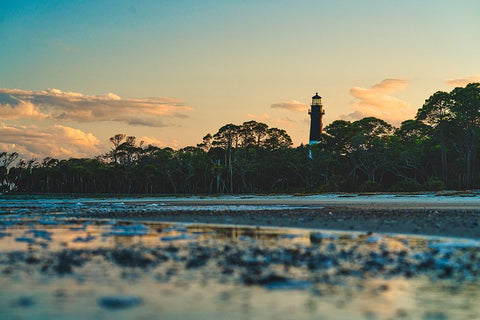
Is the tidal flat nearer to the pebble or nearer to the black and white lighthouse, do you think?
the pebble

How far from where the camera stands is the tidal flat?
7680 millimetres

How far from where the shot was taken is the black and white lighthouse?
13150 cm

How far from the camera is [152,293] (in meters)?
8.67

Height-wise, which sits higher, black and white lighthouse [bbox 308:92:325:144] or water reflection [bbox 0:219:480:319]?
black and white lighthouse [bbox 308:92:325:144]

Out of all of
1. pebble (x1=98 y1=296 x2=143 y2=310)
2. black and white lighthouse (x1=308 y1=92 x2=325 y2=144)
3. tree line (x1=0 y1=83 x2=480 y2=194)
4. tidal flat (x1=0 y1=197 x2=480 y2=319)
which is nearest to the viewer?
tidal flat (x1=0 y1=197 x2=480 y2=319)

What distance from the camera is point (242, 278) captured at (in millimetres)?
9836

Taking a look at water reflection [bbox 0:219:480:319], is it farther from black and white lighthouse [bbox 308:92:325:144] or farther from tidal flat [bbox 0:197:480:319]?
black and white lighthouse [bbox 308:92:325:144]

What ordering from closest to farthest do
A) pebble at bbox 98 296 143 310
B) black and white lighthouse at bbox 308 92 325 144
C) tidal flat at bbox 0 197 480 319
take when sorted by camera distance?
1. tidal flat at bbox 0 197 480 319
2. pebble at bbox 98 296 143 310
3. black and white lighthouse at bbox 308 92 325 144

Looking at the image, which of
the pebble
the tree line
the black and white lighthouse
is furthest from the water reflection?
the black and white lighthouse

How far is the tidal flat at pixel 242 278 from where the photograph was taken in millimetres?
7680

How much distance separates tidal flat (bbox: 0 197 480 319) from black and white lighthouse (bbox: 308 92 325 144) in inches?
4566

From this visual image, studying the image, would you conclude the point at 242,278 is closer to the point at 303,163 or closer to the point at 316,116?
the point at 303,163

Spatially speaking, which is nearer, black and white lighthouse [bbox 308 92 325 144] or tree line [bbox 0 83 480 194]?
tree line [bbox 0 83 480 194]

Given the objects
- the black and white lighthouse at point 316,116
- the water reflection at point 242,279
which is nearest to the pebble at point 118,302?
the water reflection at point 242,279
